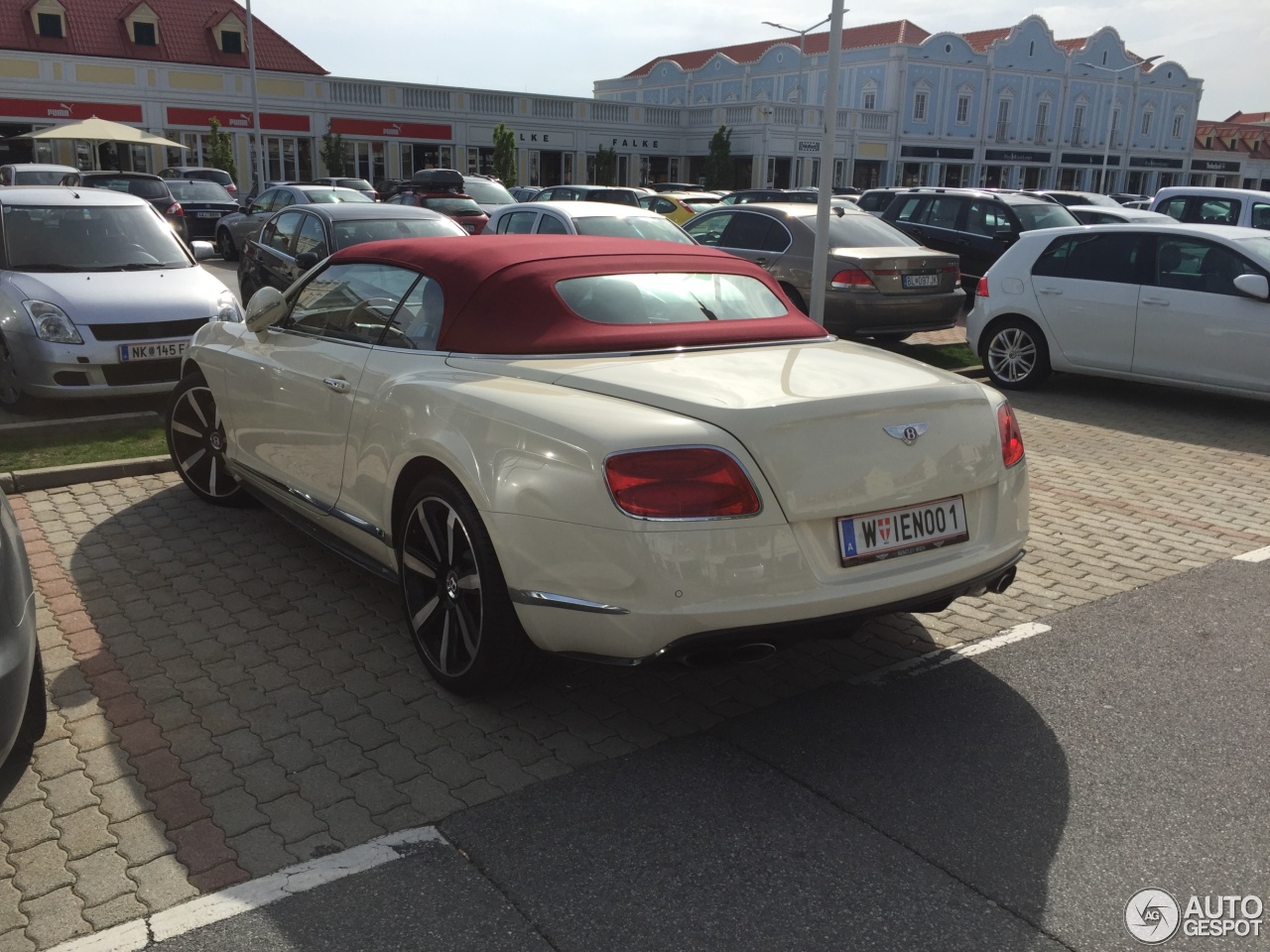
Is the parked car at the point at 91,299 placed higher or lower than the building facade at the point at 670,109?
lower

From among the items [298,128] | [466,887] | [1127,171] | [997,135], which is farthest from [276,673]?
[1127,171]

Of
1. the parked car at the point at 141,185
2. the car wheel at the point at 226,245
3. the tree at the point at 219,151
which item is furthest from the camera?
the tree at the point at 219,151

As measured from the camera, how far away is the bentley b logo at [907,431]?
3574 millimetres

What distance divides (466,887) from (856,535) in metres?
1.55

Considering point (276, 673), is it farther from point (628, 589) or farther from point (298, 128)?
point (298, 128)

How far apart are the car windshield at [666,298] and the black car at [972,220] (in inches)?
473

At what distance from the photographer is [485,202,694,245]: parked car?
1174 cm

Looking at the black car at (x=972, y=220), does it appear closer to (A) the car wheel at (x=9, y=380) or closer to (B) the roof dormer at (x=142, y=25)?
(A) the car wheel at (x=9, y=380)

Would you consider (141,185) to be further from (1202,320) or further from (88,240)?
(1202,320)

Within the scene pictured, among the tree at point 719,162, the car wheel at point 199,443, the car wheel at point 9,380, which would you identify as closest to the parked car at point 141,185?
the car wheel at point 9,380

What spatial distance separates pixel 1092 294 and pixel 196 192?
20593mm

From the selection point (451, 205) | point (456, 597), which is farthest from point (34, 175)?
point (456, 597)

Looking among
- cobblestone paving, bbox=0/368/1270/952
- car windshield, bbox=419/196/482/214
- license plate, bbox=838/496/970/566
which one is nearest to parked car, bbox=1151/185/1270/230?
cobblestone paving, bbox=0/368/1270/952

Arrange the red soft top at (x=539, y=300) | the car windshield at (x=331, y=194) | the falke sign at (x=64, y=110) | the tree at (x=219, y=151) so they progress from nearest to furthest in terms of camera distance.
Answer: the red soft top at (x=539, y=300), the car windshield at (x=331, y=194), the falke sign at (x=64, y=110), the tree at (x=219, y=151)
